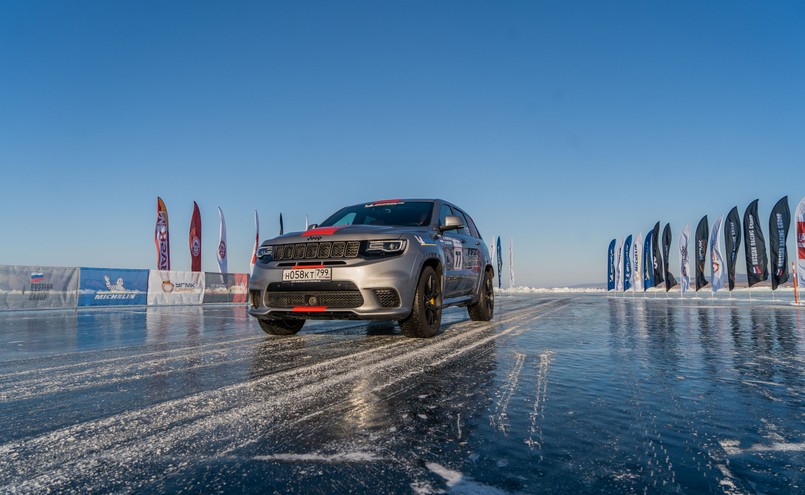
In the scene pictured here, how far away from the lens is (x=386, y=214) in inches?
261

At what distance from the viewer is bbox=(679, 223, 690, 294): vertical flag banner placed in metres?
24.8

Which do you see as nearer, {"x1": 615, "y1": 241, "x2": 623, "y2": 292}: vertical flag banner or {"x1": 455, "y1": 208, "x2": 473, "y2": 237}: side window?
{"x1": 455, "y1": 208, "x2": 473, "y2": 237}: side window

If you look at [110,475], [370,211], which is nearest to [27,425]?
[110,475]

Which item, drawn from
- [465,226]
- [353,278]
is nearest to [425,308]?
[353,278]

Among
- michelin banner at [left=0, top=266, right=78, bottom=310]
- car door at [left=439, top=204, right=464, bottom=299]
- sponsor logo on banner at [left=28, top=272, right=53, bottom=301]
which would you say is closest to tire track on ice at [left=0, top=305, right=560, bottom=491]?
car door at [left=439, top=204, right=464, bottom=299]

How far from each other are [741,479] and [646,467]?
0.26m

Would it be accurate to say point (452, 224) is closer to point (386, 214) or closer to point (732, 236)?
point (386, 214)

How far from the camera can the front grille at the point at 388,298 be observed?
A: 15.4 ft

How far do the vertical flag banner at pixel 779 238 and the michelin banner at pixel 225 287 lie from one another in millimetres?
22641

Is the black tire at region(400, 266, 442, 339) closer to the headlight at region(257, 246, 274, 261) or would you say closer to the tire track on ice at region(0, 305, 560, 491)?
the headlight at region(257, 246, 274, 261)

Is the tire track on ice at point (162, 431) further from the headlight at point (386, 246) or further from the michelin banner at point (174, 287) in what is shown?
the michelin banner at point (174, 287)

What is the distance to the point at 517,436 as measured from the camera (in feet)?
5.86

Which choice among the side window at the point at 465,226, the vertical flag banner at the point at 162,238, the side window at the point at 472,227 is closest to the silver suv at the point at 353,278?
the side window at the point at 465,226

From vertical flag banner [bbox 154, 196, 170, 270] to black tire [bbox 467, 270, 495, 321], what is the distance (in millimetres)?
17241
